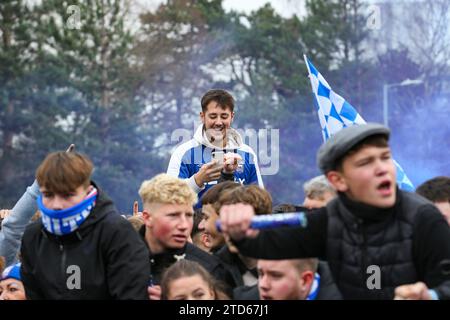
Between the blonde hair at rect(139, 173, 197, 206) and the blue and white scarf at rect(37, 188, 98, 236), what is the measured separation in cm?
66

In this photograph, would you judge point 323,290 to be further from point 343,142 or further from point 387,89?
point 387,89

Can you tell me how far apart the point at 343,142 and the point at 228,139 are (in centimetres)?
384

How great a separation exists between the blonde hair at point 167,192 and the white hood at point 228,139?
2.23 metres

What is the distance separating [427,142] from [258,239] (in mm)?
31653

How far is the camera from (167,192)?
5.31 m

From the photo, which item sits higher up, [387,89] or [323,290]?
[387,89]

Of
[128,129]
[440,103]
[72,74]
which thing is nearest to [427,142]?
[440,103]

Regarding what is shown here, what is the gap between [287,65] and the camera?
3953cm

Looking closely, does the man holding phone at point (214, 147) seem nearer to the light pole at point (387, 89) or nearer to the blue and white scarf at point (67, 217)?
the blue and white scarf at point (67, 217)

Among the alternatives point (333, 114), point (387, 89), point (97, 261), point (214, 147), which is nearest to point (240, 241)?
point (97, 261)

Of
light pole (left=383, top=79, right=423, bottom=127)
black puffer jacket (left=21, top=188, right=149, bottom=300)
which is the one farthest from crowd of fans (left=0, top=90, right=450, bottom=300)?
light pole (left=383, top=79, right=423, bottom=127)

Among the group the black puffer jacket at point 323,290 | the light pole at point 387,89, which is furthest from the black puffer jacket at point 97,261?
the light pole at point 387,89

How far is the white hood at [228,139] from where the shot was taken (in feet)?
25.1
